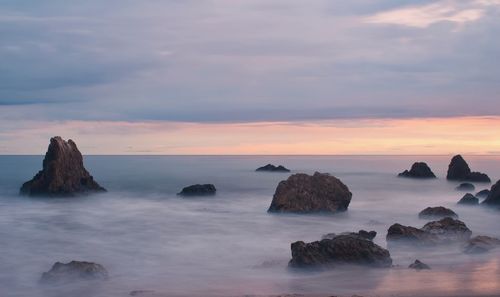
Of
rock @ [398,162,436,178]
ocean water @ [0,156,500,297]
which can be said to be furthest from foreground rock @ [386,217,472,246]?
rock @ [398,162,436,178]

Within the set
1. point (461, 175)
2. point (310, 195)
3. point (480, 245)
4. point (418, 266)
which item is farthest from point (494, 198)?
point (461, 175)

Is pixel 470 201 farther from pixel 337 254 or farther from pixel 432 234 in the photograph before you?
pixel 337 254

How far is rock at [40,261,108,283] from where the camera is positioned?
19297mm

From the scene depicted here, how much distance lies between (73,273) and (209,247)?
999 centimetres

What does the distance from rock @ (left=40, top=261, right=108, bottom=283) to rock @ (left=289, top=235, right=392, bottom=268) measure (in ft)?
20.5

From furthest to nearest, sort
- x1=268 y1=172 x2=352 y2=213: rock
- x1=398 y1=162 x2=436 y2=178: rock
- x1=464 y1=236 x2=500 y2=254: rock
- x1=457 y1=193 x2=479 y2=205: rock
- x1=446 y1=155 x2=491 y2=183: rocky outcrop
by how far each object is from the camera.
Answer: x1=398 y1=162 x2=436 y2=178: rock
x1=446 y1=155 x2=491 y2=183: rocky outcrop
x1=457 y1=193 x2=479 y2=205: rock
x1=268 y1=172 x2=352 y2=213: rock
x1=464 y1=236 x2=500 y2=254: rock

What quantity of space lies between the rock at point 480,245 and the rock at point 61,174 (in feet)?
118

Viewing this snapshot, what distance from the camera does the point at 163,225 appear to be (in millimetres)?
37250

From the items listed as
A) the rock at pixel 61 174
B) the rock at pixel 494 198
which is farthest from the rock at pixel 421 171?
the rock at pixel 61 174

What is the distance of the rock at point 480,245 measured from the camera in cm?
2384

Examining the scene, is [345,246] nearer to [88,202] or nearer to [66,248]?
[66,248]

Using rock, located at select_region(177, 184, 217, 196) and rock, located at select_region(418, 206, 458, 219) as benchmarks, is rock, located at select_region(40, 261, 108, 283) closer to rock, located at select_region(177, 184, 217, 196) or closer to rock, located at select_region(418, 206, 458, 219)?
rock, located at select_region(418, 206, 458, 219)

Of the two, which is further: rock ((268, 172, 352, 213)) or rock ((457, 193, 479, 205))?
rock ((457, 193, 479, 205))

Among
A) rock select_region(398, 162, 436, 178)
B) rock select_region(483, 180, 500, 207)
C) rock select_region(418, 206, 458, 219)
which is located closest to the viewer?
rock select_region(418, 206, 458, 219)
